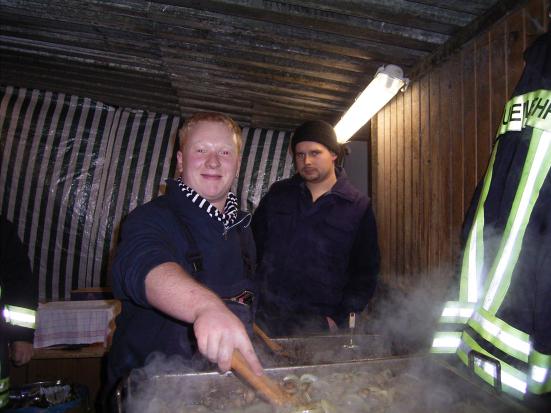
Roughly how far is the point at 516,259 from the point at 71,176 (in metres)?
5.82

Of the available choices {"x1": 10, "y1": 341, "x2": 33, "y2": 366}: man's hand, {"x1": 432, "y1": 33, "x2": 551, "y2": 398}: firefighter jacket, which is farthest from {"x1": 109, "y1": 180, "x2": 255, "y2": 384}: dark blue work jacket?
{"x1": 10, "y1": 341, "x2": 33, "y2": 366}: man's hand

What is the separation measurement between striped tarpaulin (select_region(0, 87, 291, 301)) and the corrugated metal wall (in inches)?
135

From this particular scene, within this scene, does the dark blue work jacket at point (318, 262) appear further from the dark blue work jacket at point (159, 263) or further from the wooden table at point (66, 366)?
the wooden table at point (66, 366)

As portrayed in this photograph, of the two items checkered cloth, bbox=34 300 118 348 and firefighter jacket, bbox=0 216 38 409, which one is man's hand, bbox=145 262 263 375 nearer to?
firefighter jacket, bbox=0 216 38 409

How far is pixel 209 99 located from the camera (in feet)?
17.5

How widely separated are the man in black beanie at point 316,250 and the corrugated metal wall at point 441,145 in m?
0.47

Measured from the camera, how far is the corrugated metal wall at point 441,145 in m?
2.52

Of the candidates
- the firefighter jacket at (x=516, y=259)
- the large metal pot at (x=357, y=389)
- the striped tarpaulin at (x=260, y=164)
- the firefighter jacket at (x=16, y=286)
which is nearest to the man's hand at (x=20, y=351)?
the firefighter jacket at (x=16, y=286)

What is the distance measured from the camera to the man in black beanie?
3.75 m

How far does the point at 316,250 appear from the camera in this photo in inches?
151

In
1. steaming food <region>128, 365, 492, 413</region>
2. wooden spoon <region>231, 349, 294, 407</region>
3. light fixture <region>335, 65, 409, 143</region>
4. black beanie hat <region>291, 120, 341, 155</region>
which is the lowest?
steaming food <region>128, 365, 492, 413</region>

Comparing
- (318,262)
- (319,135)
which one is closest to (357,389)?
(318,262)

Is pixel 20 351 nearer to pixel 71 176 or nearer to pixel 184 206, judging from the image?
pixel 184 206

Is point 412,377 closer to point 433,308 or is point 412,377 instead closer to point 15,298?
point 433,308
